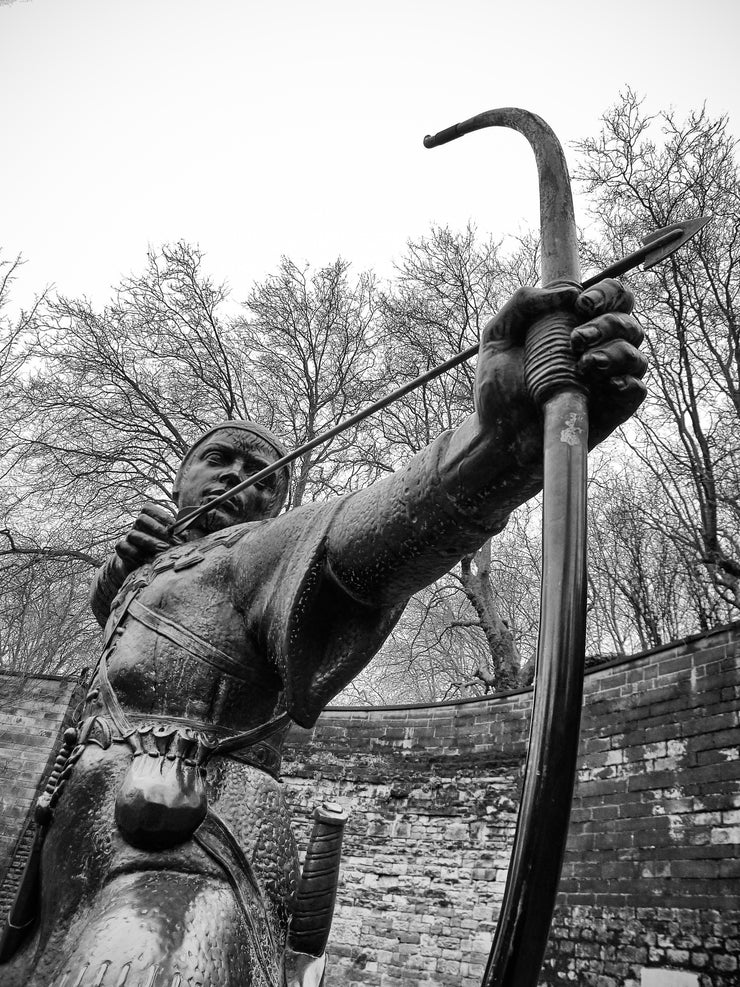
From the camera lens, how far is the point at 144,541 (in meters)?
2.19

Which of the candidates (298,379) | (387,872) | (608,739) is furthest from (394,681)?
(608,739)

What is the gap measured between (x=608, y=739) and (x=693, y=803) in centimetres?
106

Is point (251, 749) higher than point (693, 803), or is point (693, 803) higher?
point (693, 803)

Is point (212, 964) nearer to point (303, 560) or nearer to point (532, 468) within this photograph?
point (303, 560)

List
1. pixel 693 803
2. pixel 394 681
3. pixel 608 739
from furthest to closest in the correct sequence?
pixel 394 681 < pixel 608 739 < pixel 693 803

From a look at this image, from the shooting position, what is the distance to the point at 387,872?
8.11 m

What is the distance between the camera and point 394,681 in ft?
66.2

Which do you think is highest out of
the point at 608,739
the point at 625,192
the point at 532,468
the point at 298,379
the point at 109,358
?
the point at 625,192

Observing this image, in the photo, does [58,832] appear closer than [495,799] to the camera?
Yes

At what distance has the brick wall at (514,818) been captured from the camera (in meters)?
5.59

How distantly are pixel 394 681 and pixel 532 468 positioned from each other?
19523 millimetres

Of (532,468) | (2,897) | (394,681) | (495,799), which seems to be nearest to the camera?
(532,468)

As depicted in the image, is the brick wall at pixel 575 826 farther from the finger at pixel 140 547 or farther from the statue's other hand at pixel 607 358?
the statue's other hand at pixel 607 358

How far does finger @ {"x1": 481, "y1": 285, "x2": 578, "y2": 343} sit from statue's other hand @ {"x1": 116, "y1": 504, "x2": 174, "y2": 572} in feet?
4.13
